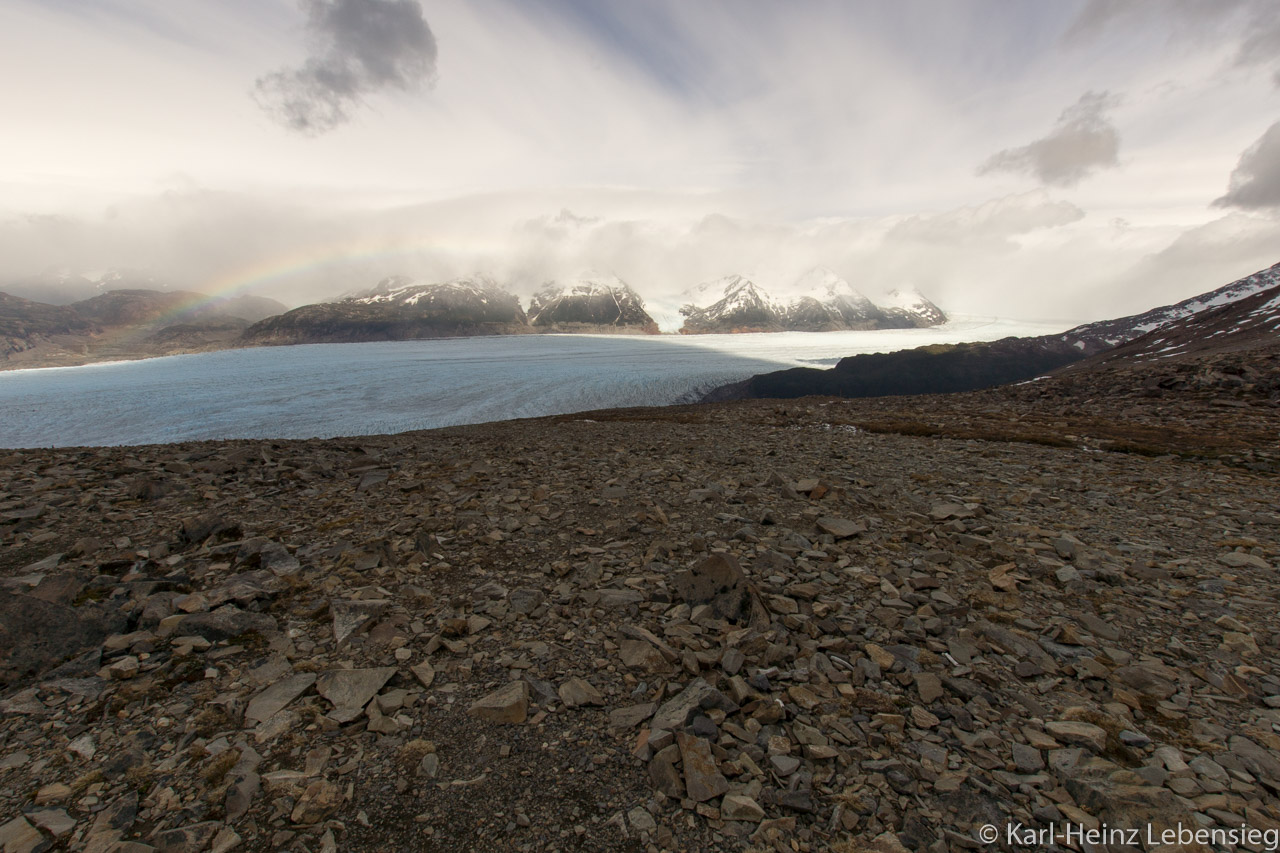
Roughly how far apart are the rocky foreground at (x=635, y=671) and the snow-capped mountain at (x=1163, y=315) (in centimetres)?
13770

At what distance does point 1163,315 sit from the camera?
4776 inches

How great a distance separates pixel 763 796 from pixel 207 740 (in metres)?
3.97

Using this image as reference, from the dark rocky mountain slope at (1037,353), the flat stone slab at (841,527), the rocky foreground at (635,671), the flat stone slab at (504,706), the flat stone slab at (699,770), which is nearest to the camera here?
the rocky foreground at (635,671)

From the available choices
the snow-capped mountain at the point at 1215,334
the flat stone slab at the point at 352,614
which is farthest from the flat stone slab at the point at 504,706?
the snow-capped mountain at the point at 1215,334

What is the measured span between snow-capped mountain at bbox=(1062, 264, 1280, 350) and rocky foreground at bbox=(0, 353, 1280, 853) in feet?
452

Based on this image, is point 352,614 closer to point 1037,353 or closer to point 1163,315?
Answer: point 1037,353

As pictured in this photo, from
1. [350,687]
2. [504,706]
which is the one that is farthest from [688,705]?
[350,687]

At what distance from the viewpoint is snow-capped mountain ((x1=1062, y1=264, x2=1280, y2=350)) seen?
4412 inches

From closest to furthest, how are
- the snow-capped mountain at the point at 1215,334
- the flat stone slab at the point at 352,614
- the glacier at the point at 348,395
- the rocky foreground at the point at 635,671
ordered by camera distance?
the rocky foreground at the point at 635,671 → the flat stone slab at the point at 352,614 → the glacier at the point at 348,395 → the snow-capped mountain at the point at 1215,334

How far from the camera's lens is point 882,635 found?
4883mm

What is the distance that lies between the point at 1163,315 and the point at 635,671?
176 metres

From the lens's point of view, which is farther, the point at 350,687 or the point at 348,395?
the point at 348,395

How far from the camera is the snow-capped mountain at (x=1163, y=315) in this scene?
112 meters

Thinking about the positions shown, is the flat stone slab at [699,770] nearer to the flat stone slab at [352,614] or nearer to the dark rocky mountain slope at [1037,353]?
the flat stone slab at [352,614]
